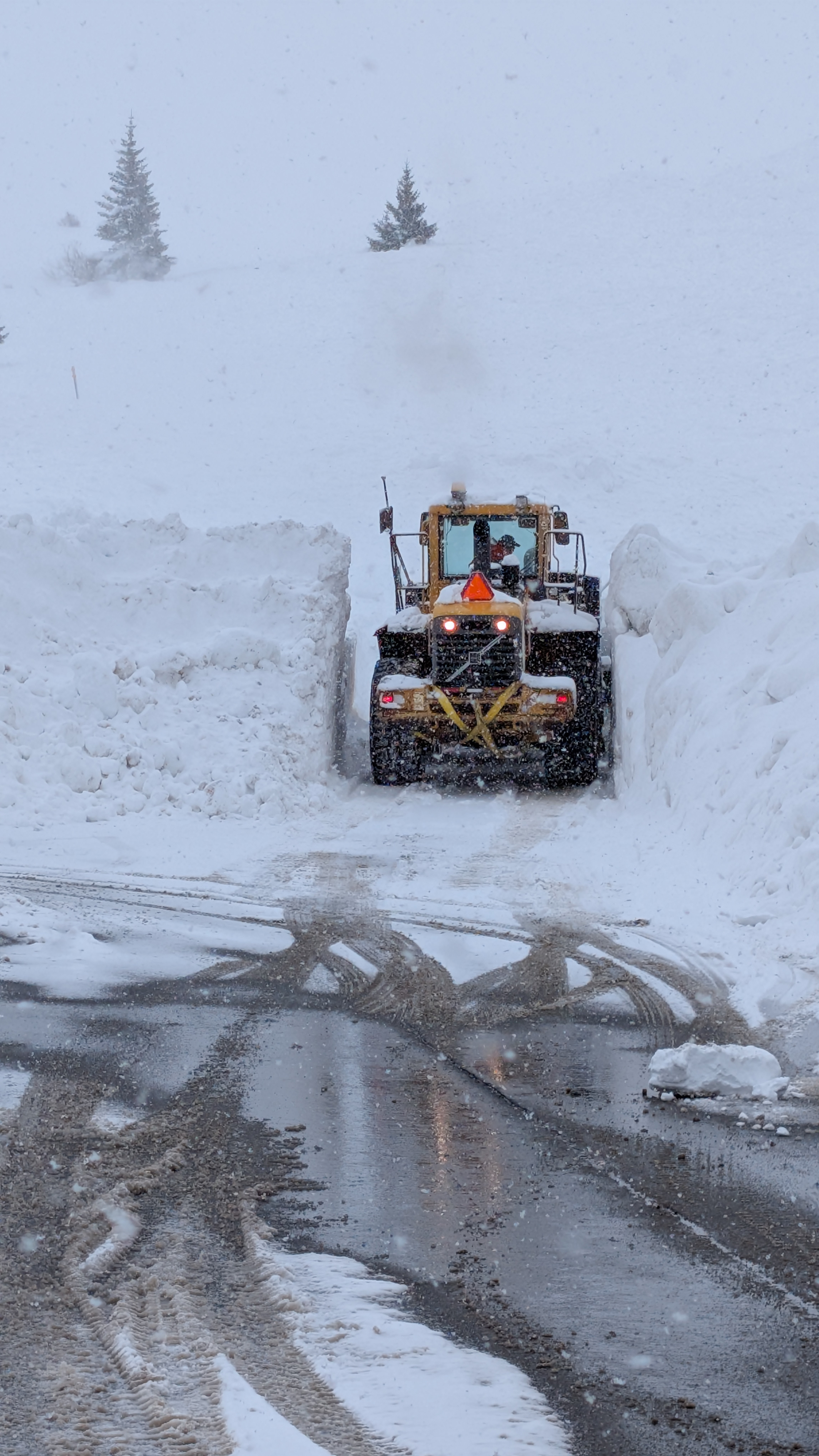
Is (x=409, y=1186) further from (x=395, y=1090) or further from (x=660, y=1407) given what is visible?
(x=660, y=1407)

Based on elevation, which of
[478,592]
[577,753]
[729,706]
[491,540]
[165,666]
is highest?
[491,540]

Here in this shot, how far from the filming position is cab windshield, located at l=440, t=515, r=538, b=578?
49.4 ft

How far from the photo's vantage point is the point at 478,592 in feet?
43.8

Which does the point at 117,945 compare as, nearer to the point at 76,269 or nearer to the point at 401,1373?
the point at 401,1373

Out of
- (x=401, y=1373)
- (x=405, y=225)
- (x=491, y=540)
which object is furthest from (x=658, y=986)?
(x=405, y=225)

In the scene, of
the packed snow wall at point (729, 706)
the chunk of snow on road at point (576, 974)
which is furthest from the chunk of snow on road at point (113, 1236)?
the packed snow wall at point (729, 706)

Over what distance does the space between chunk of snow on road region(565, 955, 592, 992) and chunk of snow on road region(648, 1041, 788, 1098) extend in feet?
4.48

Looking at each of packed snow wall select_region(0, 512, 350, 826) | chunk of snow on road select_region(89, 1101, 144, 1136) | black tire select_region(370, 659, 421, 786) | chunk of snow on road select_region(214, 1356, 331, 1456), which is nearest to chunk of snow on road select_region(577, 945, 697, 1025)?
chunk of snow on road select_region(89, 1101, 144, 1136)

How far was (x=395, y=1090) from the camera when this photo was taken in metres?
5.01

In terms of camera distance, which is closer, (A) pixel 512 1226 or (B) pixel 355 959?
(A) pixel 512 1226

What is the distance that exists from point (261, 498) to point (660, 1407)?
26161 mm

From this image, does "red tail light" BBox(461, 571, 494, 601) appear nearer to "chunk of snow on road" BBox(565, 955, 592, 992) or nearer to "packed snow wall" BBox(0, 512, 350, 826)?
"packed snow wall" BBox(0, 512, 350, 826)

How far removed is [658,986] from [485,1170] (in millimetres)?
2381

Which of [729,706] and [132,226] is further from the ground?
[132,226]
